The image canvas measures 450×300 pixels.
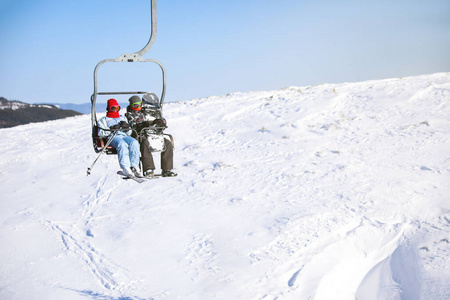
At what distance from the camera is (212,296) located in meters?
16.2

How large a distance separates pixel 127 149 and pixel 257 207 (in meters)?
12.8

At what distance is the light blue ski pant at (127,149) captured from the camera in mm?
4652

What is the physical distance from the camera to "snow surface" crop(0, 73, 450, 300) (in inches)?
603

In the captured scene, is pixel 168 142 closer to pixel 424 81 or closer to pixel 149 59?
pixel 149 59

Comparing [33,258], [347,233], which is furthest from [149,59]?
[33,258]

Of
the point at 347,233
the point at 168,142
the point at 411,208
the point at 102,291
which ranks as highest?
the point at 168,142

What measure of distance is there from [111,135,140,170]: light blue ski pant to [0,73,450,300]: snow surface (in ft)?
40.0

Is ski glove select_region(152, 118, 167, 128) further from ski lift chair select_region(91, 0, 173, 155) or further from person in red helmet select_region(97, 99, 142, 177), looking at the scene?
person in red helmet select_region(97, 99, 142, 177)

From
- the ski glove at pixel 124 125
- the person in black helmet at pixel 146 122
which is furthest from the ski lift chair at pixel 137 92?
the ski glove at pixel 124 125

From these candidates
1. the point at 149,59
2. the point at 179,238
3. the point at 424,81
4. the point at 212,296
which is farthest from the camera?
the point at 424,81

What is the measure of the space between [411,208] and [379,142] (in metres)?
4.17

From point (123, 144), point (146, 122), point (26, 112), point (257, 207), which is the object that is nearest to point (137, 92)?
point (146, 122)

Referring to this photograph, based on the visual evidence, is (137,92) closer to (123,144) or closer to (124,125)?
(124,125)

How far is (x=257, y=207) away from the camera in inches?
669
